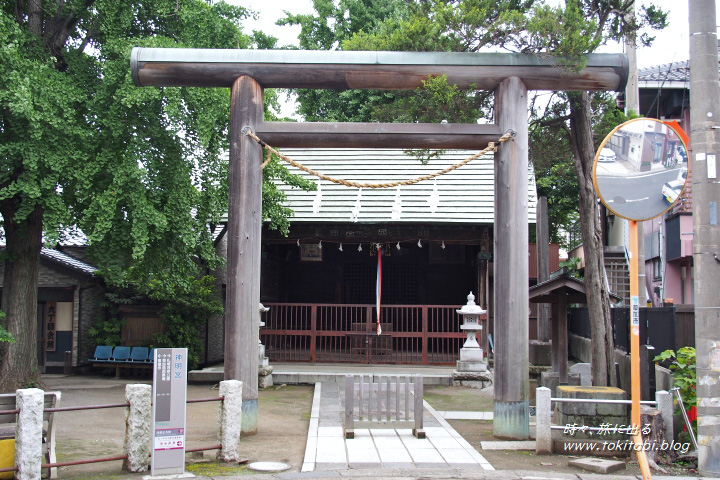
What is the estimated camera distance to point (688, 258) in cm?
1761

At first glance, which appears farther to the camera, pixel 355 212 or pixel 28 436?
pixel 355 212

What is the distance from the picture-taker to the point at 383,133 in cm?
953

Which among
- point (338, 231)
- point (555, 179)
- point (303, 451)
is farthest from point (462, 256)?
point (303, 451)

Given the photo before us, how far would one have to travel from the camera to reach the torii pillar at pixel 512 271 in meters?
9.05

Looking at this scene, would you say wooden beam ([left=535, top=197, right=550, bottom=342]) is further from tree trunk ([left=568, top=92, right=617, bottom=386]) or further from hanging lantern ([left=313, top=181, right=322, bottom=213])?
tree trunk ([left=568, top=92, right=617, bottom=386])

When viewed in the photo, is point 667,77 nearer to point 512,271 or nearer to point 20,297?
point 512,271

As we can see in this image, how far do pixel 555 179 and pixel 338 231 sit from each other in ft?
40.0

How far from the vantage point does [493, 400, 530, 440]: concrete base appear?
902 cm

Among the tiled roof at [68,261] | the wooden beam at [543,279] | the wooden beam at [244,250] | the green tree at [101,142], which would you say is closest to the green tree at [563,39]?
the wooden beam at [244,250]

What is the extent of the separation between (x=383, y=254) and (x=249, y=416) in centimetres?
1042

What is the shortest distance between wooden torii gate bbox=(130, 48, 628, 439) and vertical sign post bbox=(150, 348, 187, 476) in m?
1.62

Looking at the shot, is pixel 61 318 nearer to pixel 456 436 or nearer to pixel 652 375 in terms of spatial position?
pixel 456 436

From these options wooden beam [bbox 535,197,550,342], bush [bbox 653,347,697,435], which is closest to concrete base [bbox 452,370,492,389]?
wooden beam [bbox 535,197,550,342]

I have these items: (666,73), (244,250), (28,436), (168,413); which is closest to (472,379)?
(244,250)
